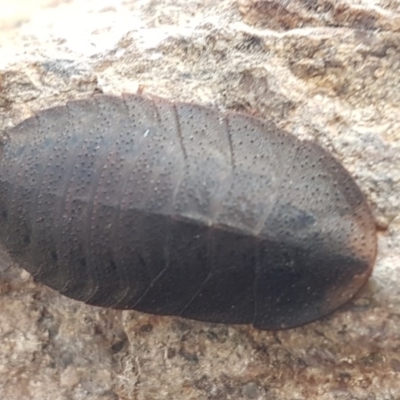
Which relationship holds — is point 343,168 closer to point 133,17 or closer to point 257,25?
point 257,25

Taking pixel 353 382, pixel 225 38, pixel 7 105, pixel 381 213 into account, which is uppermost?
pixel 225 38

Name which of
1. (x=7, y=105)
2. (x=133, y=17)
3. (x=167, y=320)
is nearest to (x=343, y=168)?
(x=167, y=320)

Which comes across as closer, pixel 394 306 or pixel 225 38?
pixel 394 306

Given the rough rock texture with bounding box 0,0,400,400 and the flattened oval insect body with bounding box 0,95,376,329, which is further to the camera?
the rough rock texture with bounding box 0,0,400,400

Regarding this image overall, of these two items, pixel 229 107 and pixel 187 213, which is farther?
pixel 229 107
